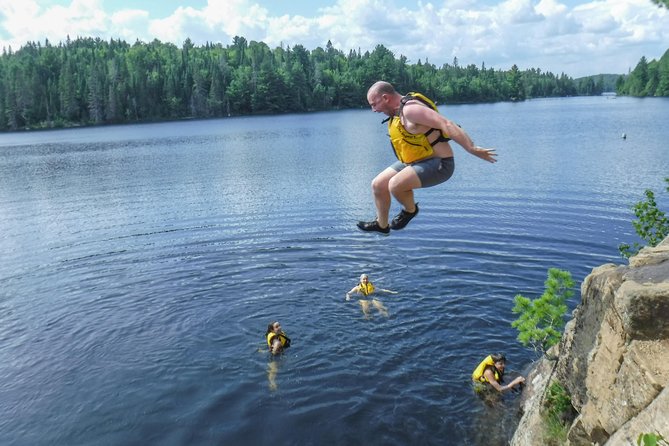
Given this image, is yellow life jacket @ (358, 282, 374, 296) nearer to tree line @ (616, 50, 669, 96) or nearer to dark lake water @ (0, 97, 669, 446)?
dark lake water @ (0, 97, 669, 446)

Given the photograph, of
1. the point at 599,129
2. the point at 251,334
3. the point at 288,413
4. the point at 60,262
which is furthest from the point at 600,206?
the point at 599,129

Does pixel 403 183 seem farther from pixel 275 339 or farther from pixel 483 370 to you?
pixel 275 339

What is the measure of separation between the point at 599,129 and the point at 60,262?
65502mm

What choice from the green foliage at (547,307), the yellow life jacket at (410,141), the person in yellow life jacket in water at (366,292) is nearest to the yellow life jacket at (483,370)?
the green foliage at (547,307)

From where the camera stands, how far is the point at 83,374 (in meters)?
16.0

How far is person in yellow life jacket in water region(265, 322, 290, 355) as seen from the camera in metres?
16.4

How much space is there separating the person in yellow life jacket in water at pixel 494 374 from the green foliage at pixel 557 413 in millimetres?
3791

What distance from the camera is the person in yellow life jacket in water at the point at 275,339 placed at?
16406 millimetres

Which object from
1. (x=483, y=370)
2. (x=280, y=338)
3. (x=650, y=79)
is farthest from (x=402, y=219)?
(x=650, y=79)

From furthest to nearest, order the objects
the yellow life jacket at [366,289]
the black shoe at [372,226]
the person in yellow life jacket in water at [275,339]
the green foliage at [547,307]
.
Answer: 1. the yellow life jacket at [366,289]
2. the person in yellow life jacket in water at [275,339]
3. the green foliage at [547,307]
4. the black shoe at [372,226]

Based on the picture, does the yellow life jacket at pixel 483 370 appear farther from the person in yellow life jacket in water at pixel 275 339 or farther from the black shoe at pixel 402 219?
the black shoe at pixel 402 219

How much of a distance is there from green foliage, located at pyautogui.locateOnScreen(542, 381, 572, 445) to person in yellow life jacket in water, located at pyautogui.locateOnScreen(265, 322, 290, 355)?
8.29m

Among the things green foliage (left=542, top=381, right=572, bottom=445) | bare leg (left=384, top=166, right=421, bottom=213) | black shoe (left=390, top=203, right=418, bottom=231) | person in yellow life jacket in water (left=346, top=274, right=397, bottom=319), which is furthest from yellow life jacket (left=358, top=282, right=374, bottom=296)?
bare leg (left=384, top=166, right=421, bottom=213)

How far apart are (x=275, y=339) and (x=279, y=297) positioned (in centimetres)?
451
